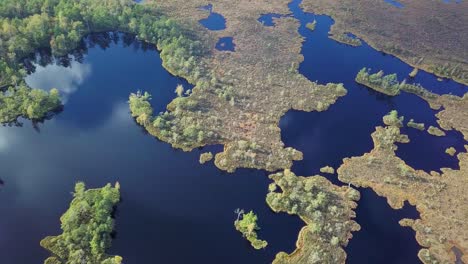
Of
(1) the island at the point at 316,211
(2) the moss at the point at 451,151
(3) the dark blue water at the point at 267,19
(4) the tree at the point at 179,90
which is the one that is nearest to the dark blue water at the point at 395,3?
(3) the dark blue water at the point at 267,19

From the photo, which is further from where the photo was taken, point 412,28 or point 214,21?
point 412,28

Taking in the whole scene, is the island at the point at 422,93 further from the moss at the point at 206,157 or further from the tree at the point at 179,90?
the moss at the point at 206,157

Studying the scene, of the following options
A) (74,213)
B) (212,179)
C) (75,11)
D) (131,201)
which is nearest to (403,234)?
(212,179)

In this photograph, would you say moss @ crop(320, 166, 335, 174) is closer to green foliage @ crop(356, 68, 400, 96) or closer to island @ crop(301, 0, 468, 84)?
green foliage @ crop(356, 68, 400, 96)

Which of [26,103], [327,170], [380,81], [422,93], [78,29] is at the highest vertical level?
[78,29]

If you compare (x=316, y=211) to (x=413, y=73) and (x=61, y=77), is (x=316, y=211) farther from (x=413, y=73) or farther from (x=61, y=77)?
(x=61, y=77)

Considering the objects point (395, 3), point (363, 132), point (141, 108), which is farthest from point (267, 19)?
point (141, 108)
